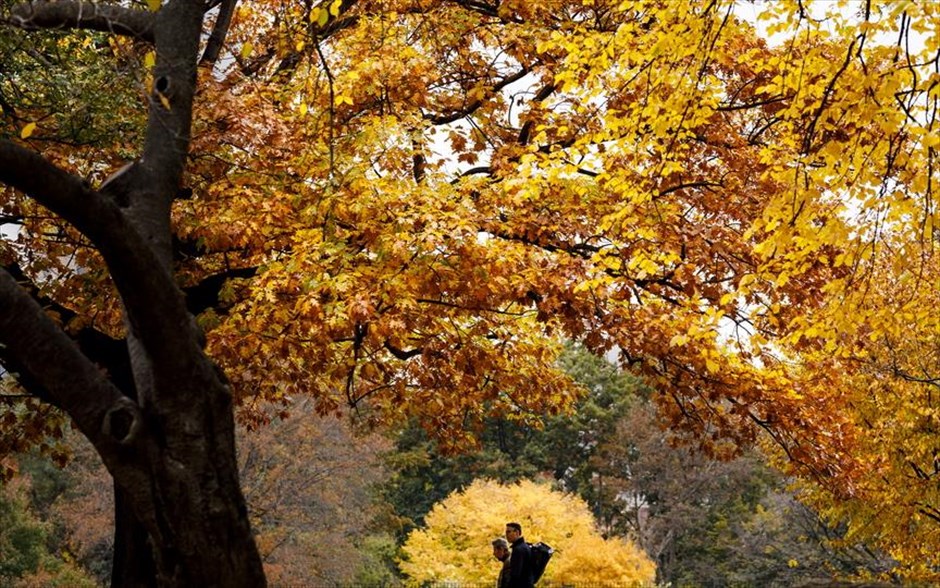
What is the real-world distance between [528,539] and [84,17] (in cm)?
2181

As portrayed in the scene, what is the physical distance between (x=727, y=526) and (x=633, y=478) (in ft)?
14.4

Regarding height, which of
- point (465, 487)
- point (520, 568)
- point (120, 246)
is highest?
point (465, 487)

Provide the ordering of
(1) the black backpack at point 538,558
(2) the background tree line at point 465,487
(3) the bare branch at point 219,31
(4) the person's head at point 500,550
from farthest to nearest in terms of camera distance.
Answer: (2) the background tree line at point 465,487
(4) the person's head at point 500,550
(1) the black backpack at point 538,558
(3) the bare branch at point 219,31

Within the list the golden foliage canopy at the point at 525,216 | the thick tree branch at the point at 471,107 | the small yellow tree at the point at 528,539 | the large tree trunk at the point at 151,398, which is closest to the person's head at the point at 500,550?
the golden foliage canopy at the point at 525,216

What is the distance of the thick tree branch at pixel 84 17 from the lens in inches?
198

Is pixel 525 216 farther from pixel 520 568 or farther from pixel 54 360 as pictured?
pixel 54 360

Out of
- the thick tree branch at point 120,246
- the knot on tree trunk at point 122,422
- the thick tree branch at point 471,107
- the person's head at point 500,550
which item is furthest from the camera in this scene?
the thick tree branch at point 471,107

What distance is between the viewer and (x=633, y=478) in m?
39.2

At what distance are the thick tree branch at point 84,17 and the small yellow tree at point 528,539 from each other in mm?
20625

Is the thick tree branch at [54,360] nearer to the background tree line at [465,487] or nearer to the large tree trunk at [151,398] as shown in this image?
the large tree trunk at [151,398]

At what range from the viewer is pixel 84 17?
523 centimetres

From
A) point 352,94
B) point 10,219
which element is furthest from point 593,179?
point 10,219

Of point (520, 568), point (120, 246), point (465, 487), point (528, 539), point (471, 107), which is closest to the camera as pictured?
point (120, 246)

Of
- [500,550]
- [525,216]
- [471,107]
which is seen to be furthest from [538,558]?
[471,107]
